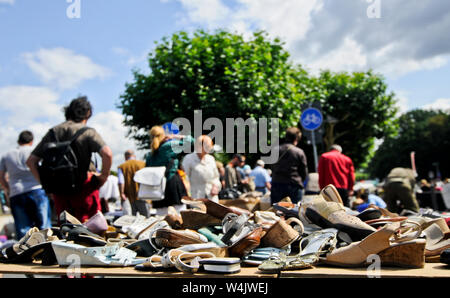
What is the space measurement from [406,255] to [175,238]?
3.10 feet

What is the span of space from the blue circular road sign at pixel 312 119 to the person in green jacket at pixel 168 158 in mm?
→ 4112

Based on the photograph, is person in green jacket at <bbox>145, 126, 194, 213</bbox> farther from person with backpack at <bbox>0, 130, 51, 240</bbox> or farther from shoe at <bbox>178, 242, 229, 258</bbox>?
shoe at <bbox>178, 242, 229, 258</bbox>

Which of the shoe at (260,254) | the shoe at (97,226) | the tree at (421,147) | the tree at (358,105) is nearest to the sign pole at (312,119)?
the shoe at (97,226)

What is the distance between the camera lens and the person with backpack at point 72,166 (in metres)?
3.30

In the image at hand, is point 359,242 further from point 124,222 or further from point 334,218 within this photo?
point 124,222

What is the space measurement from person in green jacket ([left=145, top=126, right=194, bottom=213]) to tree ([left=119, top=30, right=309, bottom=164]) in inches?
376

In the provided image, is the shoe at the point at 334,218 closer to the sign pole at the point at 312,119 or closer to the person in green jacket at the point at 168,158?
the person in green jacket at the point at 168,158

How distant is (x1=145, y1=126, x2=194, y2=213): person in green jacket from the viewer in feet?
15.9

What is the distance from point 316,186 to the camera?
804 cm

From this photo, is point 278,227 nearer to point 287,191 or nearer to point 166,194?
point 166,194

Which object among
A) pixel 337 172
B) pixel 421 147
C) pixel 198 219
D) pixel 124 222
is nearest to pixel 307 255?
pixel 198 219

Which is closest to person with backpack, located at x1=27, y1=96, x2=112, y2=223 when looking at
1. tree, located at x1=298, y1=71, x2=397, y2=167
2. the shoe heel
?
the shoe heel

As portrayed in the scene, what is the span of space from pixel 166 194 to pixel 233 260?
354 centimetres

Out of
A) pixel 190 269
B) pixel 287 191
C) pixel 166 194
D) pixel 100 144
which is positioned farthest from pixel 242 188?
pixel 190 269
